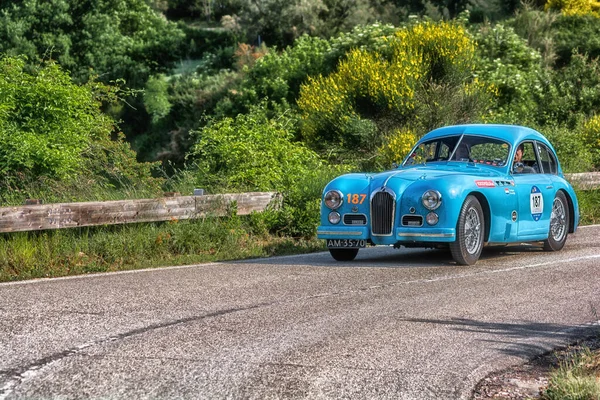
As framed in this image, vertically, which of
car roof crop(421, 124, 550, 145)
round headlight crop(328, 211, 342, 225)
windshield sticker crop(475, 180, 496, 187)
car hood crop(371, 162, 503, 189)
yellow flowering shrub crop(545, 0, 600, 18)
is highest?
yellow flowering shrub crop(545, 0, 600, 18)

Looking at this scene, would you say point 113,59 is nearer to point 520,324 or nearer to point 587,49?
point 587,49

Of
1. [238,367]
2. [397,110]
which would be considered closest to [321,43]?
[397,110]

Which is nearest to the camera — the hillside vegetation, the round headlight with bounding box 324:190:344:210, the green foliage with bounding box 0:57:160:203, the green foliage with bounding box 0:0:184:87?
the round headlight with bounding box 324:190:344:210

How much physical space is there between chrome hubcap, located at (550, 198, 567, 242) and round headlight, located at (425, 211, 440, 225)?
294cm

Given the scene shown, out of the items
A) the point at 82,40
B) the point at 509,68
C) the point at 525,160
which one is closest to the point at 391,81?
the point at 509,68

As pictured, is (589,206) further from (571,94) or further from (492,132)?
(571,94)

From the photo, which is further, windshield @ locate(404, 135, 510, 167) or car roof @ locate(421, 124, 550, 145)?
car roof @ locate(421, 124, 550, 145)

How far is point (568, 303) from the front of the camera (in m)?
9.57

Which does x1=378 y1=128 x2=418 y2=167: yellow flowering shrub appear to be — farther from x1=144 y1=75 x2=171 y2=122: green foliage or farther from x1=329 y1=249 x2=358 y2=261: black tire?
x1=144 y1=75 x2=171 y2=122: green foliage

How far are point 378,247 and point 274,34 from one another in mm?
45888

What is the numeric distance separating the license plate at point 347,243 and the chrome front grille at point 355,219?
22cm

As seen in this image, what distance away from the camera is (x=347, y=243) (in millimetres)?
13008

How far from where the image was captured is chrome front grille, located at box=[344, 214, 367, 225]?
12.8 metres

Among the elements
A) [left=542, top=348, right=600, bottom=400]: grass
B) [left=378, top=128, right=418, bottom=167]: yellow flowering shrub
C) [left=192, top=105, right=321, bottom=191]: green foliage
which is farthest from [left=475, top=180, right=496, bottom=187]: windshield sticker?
[left=378, top=128, right=418, bottom=167]: yellow flowering shrub
